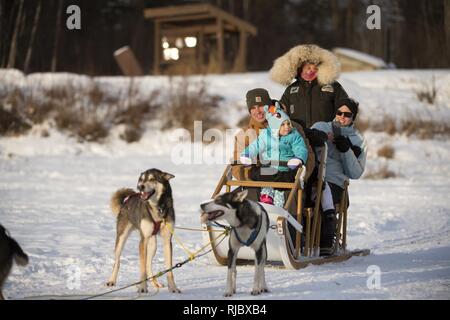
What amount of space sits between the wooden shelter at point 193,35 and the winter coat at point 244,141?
15040 millimetres

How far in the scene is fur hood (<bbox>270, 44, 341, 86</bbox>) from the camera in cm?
680

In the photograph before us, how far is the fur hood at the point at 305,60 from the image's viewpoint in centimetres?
680

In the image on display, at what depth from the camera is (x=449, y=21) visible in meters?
9.63

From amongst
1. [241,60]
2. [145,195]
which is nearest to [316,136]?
[145,195]

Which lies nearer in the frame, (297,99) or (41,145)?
(297,99)

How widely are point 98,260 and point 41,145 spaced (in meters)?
10.3

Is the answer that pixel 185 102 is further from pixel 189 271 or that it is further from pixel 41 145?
pixel 189 271

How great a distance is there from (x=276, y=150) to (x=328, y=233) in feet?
3.17

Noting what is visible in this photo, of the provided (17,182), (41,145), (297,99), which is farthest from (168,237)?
(41,145)

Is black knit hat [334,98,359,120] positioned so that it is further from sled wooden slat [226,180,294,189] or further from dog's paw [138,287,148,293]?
dog's paw [138,287,148,293]

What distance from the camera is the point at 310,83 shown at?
6.96 meters

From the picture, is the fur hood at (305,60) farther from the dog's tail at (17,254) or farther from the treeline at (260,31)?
the treeline at (260,31)

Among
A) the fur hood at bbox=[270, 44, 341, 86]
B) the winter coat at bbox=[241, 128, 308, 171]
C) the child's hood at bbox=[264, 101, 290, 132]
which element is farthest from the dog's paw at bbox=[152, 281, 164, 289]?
the fur hood at bbox=[270, 44, 341, 86]

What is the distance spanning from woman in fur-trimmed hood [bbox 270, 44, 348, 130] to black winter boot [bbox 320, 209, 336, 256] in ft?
3.41
